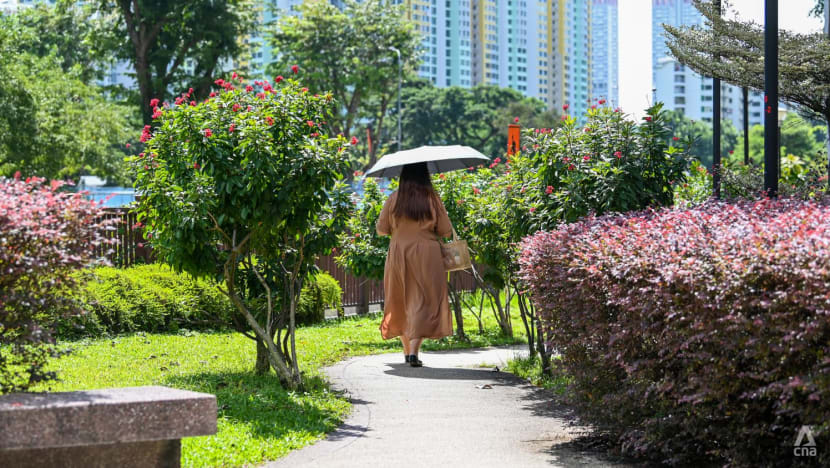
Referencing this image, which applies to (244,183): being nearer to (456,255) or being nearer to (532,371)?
(456,255)

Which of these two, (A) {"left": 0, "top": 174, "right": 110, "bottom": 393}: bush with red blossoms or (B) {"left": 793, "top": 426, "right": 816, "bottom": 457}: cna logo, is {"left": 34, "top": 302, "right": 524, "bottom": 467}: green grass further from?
(B) {"left": 793, "top": 426, "right": 816, "bottom": 457}: cna logo

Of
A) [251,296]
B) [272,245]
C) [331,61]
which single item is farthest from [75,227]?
[331,61]

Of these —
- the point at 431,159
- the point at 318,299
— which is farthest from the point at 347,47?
the point at 431,159

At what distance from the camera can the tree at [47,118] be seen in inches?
1008

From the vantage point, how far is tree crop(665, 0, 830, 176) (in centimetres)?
874

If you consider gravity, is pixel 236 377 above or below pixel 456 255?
below

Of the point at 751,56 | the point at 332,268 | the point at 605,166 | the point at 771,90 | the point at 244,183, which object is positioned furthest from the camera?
the point at 332,268

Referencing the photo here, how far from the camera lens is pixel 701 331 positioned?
4.10 m

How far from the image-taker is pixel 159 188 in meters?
6.84

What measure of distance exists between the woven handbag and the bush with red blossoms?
4784 millimetres

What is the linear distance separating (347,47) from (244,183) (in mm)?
30935

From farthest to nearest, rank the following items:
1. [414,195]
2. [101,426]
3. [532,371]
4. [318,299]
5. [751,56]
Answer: [318,299] < [751,56] < [414,195] < [532,371] < [101,426]

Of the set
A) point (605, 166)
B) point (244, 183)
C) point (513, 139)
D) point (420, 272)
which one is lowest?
point (420, 272)

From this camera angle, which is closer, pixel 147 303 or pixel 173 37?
pixel 147 303
